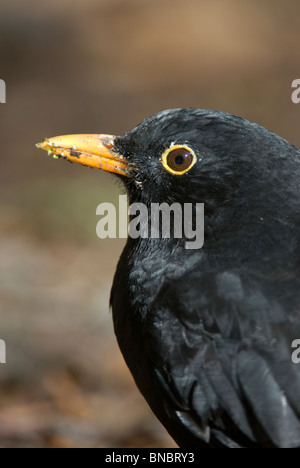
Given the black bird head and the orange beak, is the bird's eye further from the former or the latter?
the orange beak

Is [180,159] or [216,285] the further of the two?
[180,159]

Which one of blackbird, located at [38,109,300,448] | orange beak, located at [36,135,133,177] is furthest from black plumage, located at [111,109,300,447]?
orange beak, located at [36,135,133,177]

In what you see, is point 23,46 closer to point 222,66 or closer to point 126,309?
point 222,66

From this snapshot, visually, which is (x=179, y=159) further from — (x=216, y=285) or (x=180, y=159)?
(x=216, y=285)

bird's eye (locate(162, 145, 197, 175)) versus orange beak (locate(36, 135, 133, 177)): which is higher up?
orange beak (locate(36, 135, 133, 177))

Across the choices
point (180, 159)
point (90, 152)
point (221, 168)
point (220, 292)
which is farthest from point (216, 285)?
point (90, 152)

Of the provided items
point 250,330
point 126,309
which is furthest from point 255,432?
point 126,309
